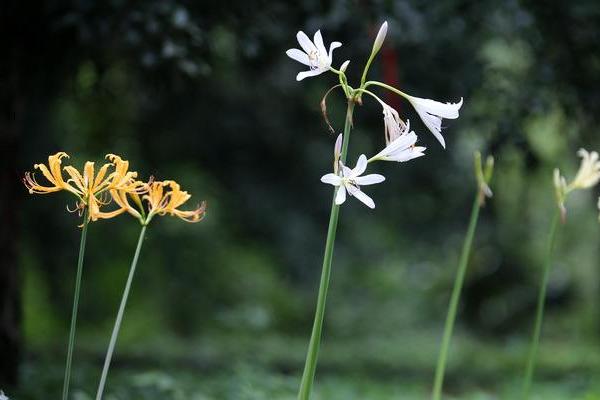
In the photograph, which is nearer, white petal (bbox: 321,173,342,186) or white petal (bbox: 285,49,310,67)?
white petal (bbox: 321,173,342,186)

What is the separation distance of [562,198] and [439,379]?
52 cm

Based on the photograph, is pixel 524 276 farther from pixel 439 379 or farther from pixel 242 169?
pixel 439 379

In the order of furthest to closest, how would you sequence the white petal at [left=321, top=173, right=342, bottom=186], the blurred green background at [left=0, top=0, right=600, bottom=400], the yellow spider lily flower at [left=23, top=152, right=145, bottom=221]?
the blurred green background at [left=0, top=0, right=600, bottom=400] → the yellow spider lily flower at [left=23, top=152, right=145, bottom=221] → the white petal at [left=321, top=173, right=342, bottom=186]

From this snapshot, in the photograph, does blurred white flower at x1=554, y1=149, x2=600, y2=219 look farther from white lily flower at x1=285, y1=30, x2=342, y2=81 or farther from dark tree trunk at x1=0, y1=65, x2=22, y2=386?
dark tree trunk at x1=0, y1=65, x2=22, y2=386

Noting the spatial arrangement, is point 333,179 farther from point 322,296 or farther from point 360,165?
point 322,296

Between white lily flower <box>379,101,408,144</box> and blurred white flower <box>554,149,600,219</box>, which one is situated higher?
blurred white flower <box>554,149,600,219</box>

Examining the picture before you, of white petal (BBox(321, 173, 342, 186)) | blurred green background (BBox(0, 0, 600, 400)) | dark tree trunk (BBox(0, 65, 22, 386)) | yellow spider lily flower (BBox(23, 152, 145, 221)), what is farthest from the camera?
dark tree trunk (BBox(0, 65, 22, 386))

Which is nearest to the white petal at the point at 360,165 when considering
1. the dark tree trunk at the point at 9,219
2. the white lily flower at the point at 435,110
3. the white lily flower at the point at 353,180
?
the white lily flower at the point at 353,180

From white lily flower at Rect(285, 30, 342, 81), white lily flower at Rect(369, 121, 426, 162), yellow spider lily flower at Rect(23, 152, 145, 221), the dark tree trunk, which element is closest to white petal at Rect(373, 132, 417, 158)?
white lily flower at Rect(369, 121, 426, 162)

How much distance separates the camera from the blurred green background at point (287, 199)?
182 inches

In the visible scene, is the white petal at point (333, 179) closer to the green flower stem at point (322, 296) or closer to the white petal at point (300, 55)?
the green flower stem at point (322, 296)

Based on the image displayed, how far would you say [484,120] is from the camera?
5.42 m

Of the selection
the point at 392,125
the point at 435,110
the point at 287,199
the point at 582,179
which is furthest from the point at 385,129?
the point at 287,199

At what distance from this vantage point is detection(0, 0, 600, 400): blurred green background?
15.2ft
